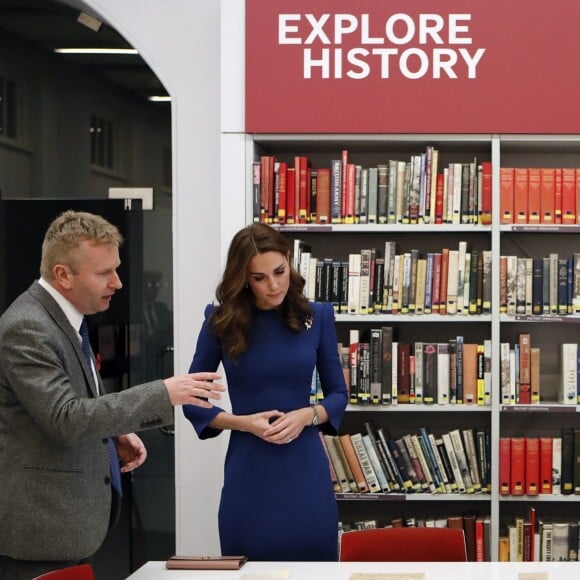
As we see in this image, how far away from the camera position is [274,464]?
9.50ft

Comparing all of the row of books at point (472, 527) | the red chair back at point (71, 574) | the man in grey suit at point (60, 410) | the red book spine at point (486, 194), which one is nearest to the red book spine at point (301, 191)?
the red book spine at point (486, 194)

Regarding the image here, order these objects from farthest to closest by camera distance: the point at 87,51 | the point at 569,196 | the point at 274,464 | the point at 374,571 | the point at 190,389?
1. the point at 87,51
2. the point at 569,196
3. the point at 274,464
4. the point at 374,571
5. the point at 190,389

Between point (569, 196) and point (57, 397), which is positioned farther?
point (569, 196)

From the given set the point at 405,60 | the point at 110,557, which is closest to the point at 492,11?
the point at 405,60

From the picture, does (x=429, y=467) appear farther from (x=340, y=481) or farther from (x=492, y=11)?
(x=492, y=11)

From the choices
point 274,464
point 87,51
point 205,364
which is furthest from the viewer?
point 87,51

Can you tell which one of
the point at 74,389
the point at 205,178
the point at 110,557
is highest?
the point at 205,178

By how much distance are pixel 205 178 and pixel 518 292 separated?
1616 millimetres

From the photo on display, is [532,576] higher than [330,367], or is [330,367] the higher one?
[330,367]

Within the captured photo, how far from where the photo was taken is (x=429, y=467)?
13.7 feet

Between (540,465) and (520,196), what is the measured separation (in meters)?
1.23

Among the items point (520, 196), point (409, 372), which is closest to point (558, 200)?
point (520, 196)

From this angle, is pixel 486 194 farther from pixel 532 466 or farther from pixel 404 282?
pixel 532 466

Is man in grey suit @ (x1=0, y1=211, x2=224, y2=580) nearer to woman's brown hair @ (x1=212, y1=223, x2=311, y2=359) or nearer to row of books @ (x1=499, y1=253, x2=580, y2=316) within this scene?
woman's brown hair @ (x1=212, y1=223, x2=311, y2=359)
